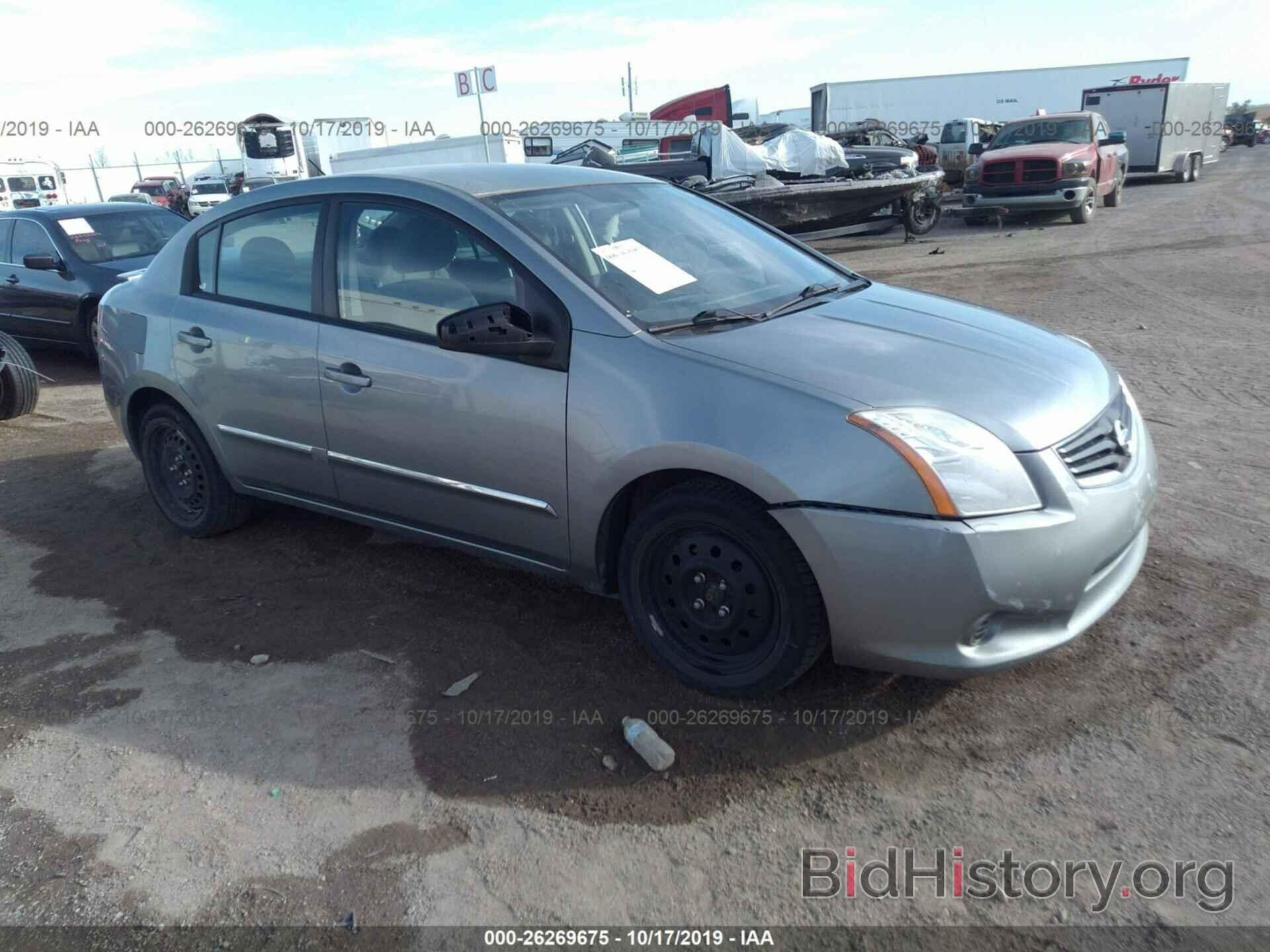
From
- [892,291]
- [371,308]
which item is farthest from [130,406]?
[892,291]

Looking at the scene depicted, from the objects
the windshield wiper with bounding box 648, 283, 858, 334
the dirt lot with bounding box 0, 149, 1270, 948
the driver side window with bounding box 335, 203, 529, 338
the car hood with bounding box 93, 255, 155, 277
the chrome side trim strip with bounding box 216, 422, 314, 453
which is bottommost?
the dirt lot with bounding box 0, 149, 1270, 948

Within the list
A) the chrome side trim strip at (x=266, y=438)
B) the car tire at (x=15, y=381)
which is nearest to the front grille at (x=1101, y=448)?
the chrome side trim strip at (x=266, y=438)

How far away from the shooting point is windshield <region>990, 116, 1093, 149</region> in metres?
17.4

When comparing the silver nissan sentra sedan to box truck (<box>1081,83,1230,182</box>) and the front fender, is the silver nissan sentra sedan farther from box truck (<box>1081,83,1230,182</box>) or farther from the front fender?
box truck (<box>1081,83,1230,182</box>)

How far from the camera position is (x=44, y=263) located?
8.66 meters

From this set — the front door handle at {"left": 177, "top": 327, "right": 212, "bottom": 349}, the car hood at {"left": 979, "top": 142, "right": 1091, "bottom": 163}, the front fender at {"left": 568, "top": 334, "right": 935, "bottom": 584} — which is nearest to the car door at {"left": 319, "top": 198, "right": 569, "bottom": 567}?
the front fender at {"left": 568, "top": 334, "right": 935, "bottom": 584}

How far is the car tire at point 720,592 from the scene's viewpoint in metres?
2.85

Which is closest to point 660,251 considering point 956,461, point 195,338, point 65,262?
point 956,461

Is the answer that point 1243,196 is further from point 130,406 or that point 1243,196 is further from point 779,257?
point 130,406

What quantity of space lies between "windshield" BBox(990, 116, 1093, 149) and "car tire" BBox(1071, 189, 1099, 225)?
1.12 metres

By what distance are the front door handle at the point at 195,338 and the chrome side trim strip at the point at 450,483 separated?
2.98 ft

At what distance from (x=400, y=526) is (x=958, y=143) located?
2612cm

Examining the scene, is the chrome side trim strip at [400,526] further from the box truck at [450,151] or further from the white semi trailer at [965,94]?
the white semi trailer at [965,94]

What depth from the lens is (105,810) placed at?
2.81 metres
